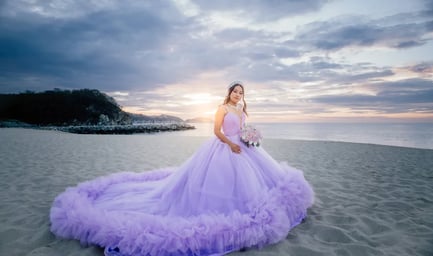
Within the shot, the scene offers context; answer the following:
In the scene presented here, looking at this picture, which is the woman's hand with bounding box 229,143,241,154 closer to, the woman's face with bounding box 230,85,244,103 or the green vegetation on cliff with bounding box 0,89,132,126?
the woman's face with bounding box 230,85,244,103

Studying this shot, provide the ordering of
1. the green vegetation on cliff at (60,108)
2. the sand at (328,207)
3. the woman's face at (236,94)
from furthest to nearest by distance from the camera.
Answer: the green vegetation on cliff at (60,108)
the woman's face at (236,94)
the sand at (328,207)

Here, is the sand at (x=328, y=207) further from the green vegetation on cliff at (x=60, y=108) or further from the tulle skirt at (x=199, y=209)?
the green vegetation on cliff at (x=60, y=108)

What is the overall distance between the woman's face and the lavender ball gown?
26cm

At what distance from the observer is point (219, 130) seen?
12.7 feet

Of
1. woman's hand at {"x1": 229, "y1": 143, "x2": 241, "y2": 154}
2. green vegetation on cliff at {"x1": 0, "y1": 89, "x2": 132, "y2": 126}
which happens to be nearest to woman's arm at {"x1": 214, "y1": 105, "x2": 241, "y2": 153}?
woman's hand at {"x1": 229, "y1": 143, "x2": 241, "y2": 154}

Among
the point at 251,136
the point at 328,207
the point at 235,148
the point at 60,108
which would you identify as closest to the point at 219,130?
the point at 235,148

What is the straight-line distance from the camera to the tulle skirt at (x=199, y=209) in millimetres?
2699

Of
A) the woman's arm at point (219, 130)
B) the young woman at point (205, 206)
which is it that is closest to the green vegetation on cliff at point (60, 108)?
the young woman at point (205, 206)

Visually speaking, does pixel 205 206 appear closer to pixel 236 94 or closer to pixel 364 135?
pixel 236 94

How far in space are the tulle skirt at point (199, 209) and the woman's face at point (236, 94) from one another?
24.9 inches

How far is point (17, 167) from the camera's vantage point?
7.14 metres

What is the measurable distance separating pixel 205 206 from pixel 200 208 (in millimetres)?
69

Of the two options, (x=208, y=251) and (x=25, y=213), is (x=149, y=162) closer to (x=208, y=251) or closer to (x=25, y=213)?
(x=25, y=213)

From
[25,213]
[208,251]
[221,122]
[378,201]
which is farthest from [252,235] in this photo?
[25,213]
